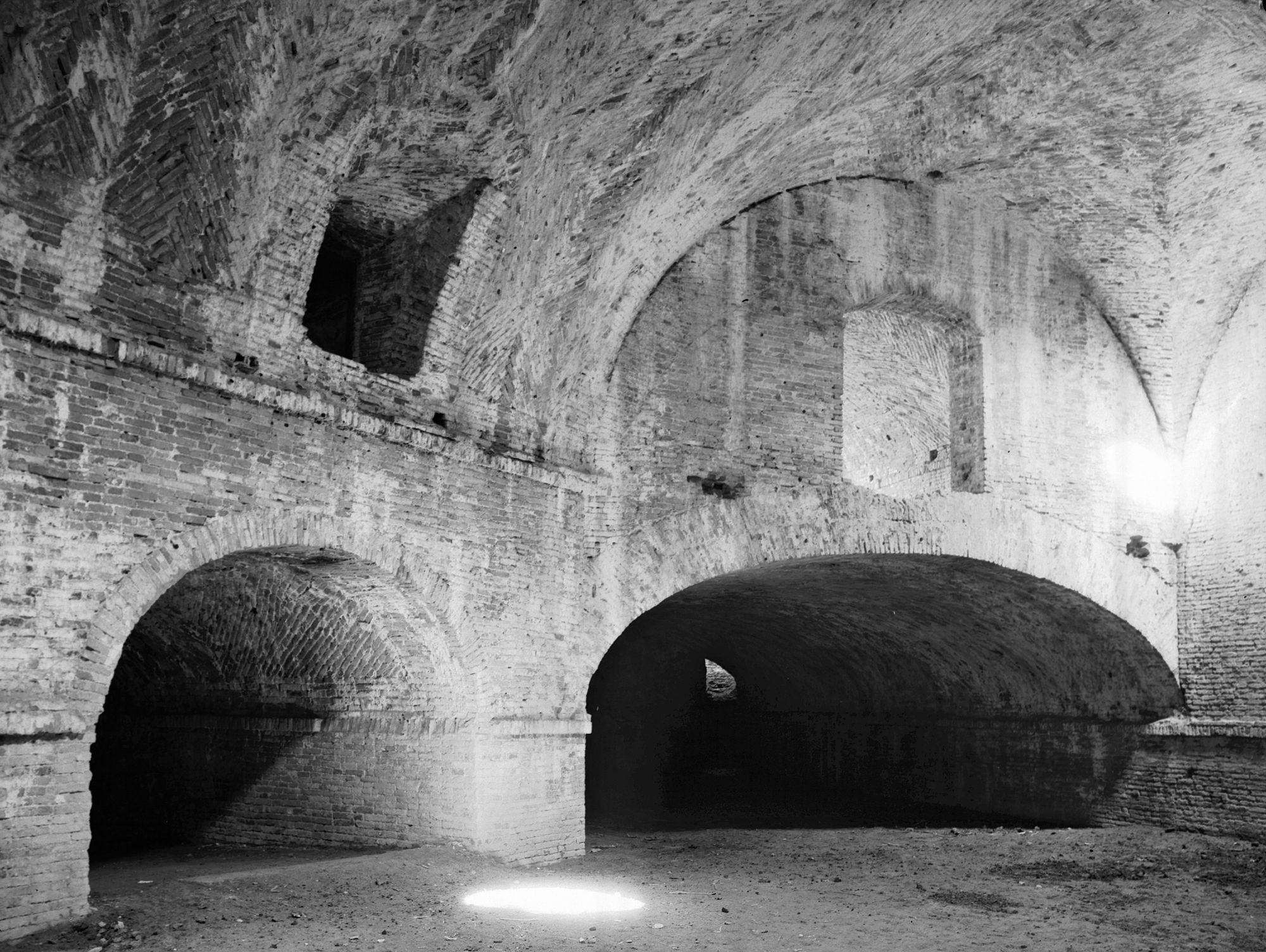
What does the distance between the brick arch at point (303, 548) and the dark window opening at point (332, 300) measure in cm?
187

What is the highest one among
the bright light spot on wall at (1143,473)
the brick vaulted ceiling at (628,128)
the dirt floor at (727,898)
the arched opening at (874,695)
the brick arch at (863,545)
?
the brick vaulted ceiling at (628,128)

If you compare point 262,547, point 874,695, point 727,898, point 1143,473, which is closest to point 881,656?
point 874,695

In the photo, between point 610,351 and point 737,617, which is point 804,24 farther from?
point 737,617

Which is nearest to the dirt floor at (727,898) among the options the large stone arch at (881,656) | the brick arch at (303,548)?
the brick arch at (303,548)

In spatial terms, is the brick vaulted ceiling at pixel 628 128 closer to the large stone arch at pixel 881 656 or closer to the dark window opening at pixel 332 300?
the dark window opening at pixel 332 300

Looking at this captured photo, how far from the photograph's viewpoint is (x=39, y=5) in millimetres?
5715

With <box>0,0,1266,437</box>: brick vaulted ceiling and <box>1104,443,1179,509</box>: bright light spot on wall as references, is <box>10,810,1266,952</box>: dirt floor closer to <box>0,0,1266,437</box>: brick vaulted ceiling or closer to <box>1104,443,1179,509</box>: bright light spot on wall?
<box>1104,443,1179,509</box>: bright light spot on wall

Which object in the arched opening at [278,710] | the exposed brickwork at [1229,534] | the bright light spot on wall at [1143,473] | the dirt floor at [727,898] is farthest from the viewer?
the bright light spot on wall at [1143,473]

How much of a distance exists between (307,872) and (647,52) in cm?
576

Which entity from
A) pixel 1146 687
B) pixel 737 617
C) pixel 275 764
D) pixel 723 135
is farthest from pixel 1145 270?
pixel 275 764

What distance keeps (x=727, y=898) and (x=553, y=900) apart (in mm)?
1178

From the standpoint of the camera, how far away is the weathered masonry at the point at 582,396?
20.7 ft

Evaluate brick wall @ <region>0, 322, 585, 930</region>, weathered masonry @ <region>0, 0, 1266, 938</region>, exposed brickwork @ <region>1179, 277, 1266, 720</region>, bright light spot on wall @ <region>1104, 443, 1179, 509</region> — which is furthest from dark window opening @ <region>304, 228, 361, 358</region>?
exposed brickwork @ <region>1179, 277, 1266, 720</region>

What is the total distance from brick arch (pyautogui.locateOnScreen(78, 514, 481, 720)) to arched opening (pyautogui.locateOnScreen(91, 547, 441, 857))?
7 cm
